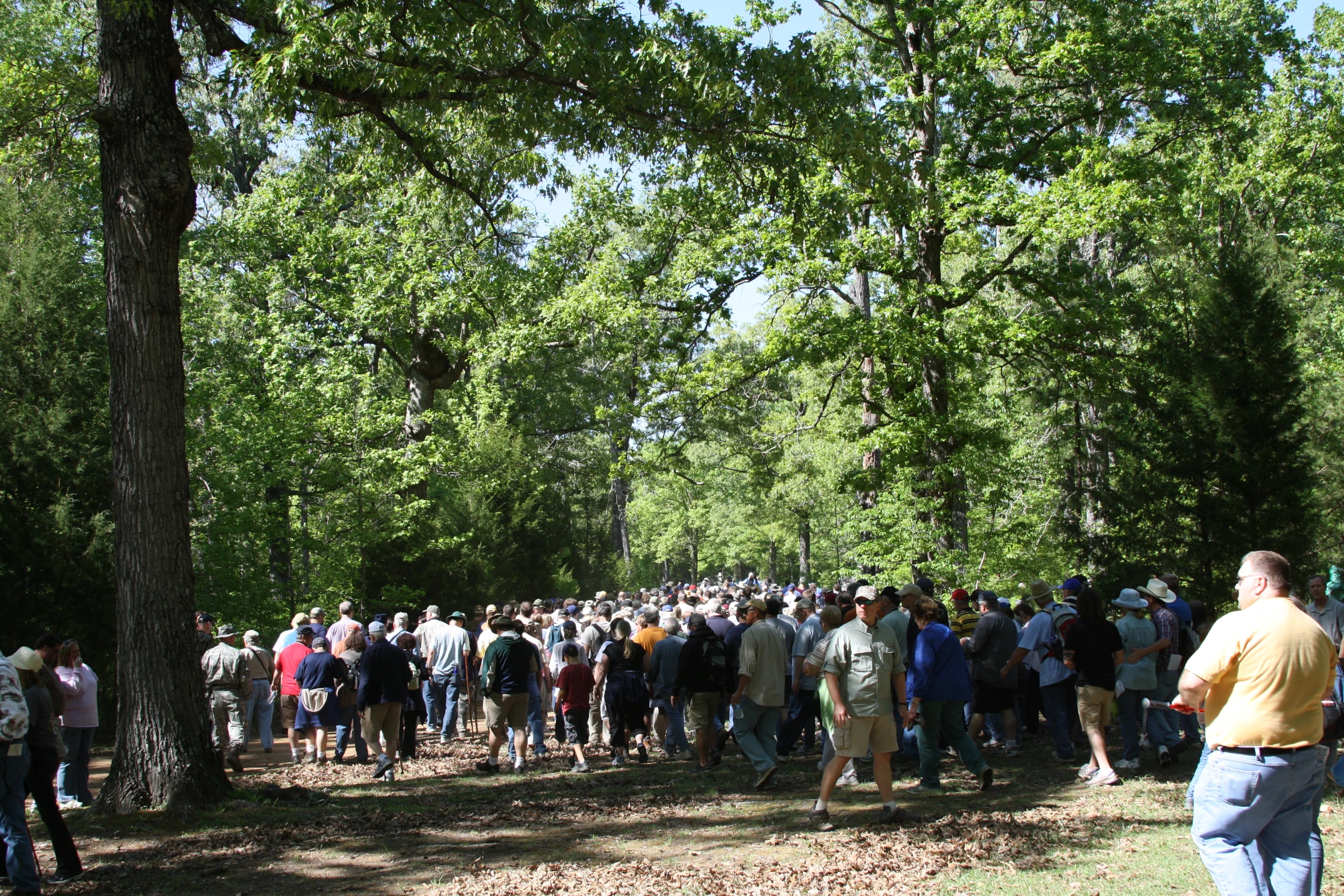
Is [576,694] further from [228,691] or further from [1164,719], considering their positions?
[1164,719]

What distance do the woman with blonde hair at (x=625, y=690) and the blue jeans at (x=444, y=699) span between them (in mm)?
3158

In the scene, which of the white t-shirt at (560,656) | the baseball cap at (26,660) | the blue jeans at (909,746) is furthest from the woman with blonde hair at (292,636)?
the blue jeans at (909,746)

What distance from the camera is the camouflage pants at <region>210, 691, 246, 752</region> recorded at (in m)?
11.3

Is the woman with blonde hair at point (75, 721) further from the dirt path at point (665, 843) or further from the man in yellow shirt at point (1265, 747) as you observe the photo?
the man in yellow shirt at point (1265, 747)

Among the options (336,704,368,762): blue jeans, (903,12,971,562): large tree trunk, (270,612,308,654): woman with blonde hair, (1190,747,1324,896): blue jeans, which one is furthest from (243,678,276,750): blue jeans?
(1190,747,1324,896): blue jeans

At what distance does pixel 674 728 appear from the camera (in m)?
12.6

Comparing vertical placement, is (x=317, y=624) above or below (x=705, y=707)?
above

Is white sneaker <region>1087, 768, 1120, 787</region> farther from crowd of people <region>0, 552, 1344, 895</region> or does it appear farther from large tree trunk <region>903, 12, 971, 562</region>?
large tree trunk <region>903, 12, 971, 562</region>

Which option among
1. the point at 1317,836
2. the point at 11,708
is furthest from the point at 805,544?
the point at 1317,836

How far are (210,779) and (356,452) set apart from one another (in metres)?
13.5

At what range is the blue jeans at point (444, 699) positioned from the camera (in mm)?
14281

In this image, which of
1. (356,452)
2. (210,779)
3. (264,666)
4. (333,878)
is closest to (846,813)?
(333,878)

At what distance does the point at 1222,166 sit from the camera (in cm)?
2495

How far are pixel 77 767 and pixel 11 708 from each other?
4.14 metres
